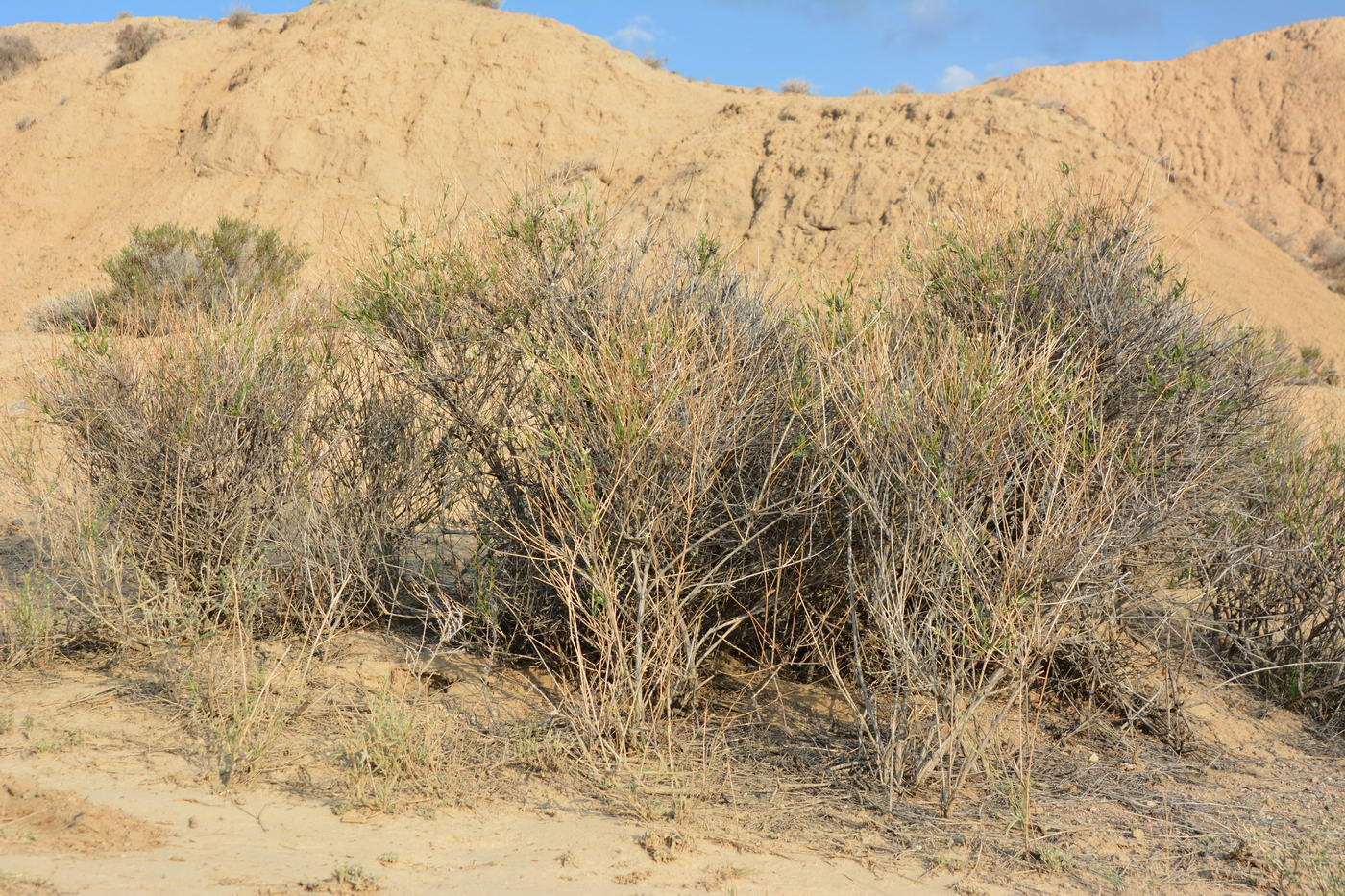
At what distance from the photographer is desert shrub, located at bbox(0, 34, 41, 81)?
2969cm

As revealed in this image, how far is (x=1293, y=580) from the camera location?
20.7ft

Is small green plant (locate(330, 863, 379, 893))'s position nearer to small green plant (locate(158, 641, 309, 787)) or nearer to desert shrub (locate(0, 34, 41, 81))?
small green plant (locate(158, 641, 309, 787))

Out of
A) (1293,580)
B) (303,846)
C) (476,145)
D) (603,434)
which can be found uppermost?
(476,145)

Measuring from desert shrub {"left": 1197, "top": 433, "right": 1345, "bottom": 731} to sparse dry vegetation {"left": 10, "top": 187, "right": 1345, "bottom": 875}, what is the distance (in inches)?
1.2

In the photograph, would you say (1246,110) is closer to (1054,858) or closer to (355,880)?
(1054,858)

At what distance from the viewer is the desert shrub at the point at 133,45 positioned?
27400 millimetres

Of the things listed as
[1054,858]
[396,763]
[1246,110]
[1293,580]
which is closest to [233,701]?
[396,763]

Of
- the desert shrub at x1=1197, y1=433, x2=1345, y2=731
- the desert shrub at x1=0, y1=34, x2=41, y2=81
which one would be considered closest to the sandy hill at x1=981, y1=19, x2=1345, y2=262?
the desert shrub at x1=1197, y1=433, x2=1345, y2=731

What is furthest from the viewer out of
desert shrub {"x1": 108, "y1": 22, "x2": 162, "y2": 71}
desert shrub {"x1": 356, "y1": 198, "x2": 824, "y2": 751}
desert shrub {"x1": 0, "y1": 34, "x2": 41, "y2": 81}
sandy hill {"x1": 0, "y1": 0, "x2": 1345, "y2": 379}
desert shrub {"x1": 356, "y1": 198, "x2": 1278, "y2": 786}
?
desert shrub {"x1": 0, "y1": 34, "x2": 41, "y2": 81}

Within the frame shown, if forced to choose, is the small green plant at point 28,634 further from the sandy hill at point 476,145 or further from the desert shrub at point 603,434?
the sandy hill at point 476,145

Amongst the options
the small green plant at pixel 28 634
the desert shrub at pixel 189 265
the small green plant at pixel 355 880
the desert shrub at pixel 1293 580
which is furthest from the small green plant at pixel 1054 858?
the desert shrub at pixel 189 265

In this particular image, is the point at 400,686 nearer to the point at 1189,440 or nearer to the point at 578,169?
the point at 1189,440

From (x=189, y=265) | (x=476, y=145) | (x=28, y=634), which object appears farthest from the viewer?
(x=476, y=145)

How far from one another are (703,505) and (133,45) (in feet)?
96.0
